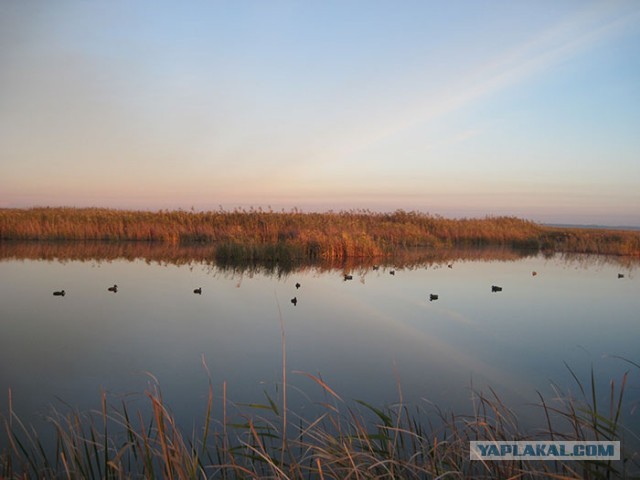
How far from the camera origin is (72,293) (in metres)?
9.99

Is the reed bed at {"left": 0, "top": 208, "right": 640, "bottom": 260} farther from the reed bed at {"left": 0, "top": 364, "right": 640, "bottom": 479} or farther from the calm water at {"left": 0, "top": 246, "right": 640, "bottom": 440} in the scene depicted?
the reed bed at {"left": 0, "top": 364, "right": 640, "bottom": 479}

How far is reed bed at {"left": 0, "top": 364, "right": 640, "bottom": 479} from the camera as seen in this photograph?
7.92 feet

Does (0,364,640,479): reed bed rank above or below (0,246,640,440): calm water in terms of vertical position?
above

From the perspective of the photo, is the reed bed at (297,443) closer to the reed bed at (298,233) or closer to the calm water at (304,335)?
the calm water at (304,335)

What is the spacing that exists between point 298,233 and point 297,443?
56.6ft

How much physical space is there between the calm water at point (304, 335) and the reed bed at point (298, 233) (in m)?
4.30

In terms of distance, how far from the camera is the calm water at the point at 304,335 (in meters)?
4.86

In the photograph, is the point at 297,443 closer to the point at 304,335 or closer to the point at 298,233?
the point at 304,335

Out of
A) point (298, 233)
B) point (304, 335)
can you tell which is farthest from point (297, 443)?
point (298, 233)

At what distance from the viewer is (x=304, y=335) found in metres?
7.11

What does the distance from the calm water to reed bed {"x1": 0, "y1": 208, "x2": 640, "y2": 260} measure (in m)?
4.30

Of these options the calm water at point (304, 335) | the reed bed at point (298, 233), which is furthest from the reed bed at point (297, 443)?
the reed bed at point (298, 233)

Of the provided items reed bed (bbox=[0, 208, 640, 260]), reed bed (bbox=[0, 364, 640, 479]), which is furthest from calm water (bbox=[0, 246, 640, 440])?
reed bed (bbox=[0, 208, 640, 260])

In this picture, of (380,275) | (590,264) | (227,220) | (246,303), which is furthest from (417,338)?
(227,220)
